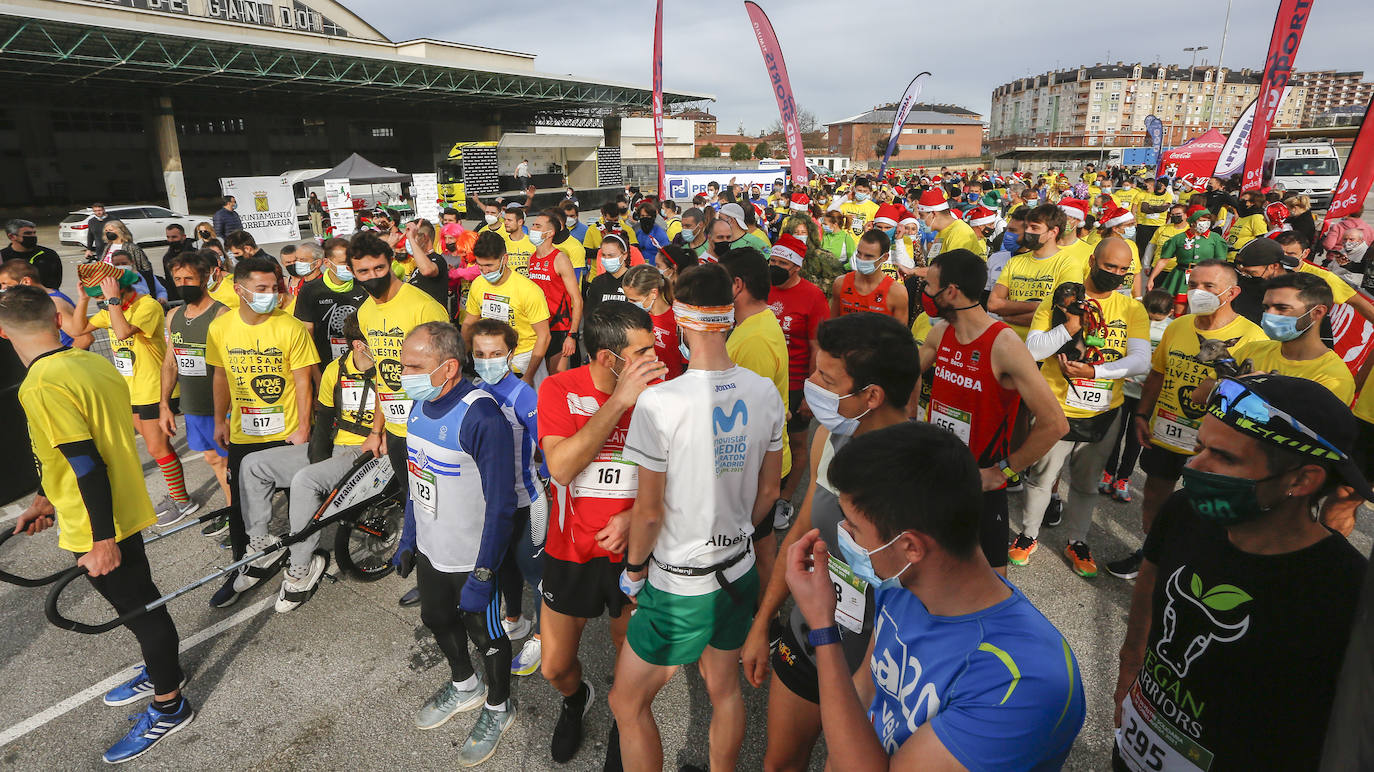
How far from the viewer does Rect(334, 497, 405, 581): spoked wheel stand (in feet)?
A: 15.1

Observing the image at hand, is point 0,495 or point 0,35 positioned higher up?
point 0,35

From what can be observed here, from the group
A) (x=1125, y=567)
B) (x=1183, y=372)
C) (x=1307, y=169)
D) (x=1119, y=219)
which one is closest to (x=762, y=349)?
(x=1183, y=372)

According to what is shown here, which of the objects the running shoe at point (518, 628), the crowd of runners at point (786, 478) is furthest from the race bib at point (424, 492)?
the running shoe at point (518, 628)

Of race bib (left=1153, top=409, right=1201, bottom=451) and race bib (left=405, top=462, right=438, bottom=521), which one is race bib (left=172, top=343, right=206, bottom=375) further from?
race bib (left=1153, top=409, right=1201, bottom=451)

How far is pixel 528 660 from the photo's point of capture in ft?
12.7

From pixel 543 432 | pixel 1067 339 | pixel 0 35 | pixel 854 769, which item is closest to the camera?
pixel 854 769

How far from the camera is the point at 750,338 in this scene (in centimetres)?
403

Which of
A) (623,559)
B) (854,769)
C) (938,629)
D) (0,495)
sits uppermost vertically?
(938,629)

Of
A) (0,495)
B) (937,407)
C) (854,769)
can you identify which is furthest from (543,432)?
(0,495)

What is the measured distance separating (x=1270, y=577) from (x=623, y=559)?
2.16 meters

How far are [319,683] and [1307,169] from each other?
28.1 m

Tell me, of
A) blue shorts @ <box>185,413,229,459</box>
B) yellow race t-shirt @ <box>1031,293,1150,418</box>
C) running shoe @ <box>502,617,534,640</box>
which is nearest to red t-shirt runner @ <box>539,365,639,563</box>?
running shoe @ <box>502,617,534,640</box>

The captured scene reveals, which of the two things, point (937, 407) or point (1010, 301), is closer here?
point (937, 407)

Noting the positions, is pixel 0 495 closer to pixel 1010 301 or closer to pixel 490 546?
pixel 490 546
